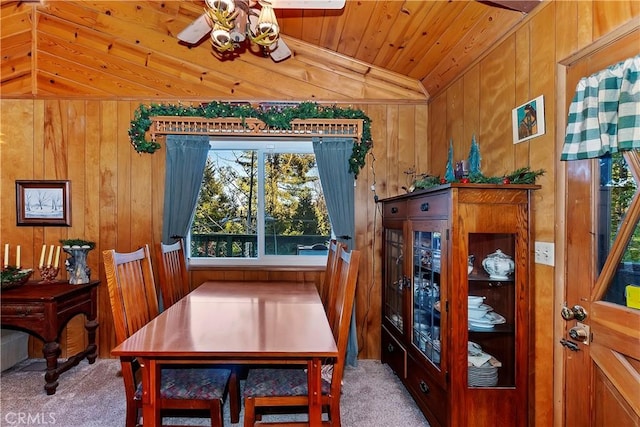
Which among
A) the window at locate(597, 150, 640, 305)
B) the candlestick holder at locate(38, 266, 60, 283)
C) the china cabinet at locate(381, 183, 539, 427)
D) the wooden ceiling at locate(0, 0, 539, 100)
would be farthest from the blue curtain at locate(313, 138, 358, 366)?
the candlestick holder at locate(38, 266, 60, 283)

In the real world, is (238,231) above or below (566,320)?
above

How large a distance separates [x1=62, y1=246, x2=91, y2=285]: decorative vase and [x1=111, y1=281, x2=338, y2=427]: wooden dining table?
149 centimetres

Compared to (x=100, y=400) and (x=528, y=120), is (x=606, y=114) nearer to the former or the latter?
(x=528, y=120)

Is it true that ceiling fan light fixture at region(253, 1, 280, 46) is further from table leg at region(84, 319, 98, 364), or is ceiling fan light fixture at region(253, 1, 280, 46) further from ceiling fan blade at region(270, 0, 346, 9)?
table leg at region(84, 319, 98, 364)

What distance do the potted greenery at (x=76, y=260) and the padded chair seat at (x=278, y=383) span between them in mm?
2039

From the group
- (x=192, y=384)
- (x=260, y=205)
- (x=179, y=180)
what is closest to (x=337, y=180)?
(x=260, y=205)

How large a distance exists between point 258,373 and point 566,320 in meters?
1.59

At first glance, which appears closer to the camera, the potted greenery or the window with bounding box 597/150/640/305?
the window with bounding box 597/150/640/305

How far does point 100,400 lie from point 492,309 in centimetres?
270

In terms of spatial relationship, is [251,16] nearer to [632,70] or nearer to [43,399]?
[632,70]

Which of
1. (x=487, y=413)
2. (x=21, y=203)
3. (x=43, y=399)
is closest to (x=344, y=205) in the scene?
(x=487, y=413)

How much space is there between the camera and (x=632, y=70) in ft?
4.04

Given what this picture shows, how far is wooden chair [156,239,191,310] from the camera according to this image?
7.88ft

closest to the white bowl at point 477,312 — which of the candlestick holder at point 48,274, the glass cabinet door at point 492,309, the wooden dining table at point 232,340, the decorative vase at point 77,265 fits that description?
the glass cabinet door at point 492,309
